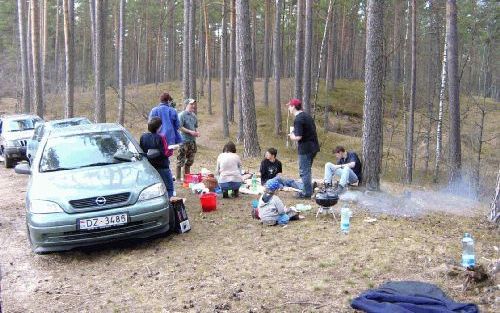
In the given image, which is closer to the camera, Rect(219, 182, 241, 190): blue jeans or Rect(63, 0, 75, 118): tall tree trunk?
Rect(219, 182, 241, 190): blue jeans

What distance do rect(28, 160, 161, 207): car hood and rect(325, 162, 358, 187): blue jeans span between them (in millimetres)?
4578

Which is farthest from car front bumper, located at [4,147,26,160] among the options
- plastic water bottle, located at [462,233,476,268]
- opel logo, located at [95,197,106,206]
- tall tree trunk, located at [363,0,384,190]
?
plastic water bottle, located at [462,233,476,268]

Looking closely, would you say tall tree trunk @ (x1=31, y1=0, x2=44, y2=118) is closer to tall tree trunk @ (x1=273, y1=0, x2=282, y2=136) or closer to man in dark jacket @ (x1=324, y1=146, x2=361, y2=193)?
tall tree trunk @ (x1=273, y1=0, x2=282, y2=136)

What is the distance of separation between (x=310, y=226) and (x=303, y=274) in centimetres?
198

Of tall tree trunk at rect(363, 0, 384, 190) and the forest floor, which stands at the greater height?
tall tree trunk at rect(363, 0, 384, 190)

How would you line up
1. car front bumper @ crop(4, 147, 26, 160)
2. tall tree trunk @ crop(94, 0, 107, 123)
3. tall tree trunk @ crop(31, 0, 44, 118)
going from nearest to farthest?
car front bumper @ crop(4, 147, 26, 160)
tall tree trunk @ crop(94, 0, 107, 123)
tall tree trunk @ crop(31, 0, 44, 118)

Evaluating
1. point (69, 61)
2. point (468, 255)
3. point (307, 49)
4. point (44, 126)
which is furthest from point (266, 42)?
point (468, 255)

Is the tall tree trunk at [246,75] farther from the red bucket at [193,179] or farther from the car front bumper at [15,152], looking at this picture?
the car front bumper at [15,152]

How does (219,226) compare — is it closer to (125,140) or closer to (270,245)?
(270,245)

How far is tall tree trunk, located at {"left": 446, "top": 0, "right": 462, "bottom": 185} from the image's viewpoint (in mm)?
16641

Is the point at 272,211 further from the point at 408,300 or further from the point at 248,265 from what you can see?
the point at 408,300

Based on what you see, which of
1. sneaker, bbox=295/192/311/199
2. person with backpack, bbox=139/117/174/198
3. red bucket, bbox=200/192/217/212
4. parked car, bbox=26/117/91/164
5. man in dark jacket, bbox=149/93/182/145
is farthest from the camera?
parked car, bbox=26/117/91/164

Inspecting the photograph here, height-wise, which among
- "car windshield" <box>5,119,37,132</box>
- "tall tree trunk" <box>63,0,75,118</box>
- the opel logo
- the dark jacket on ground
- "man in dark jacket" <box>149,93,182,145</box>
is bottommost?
the dark jacket on ground

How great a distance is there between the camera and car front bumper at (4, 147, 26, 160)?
52.4ft
